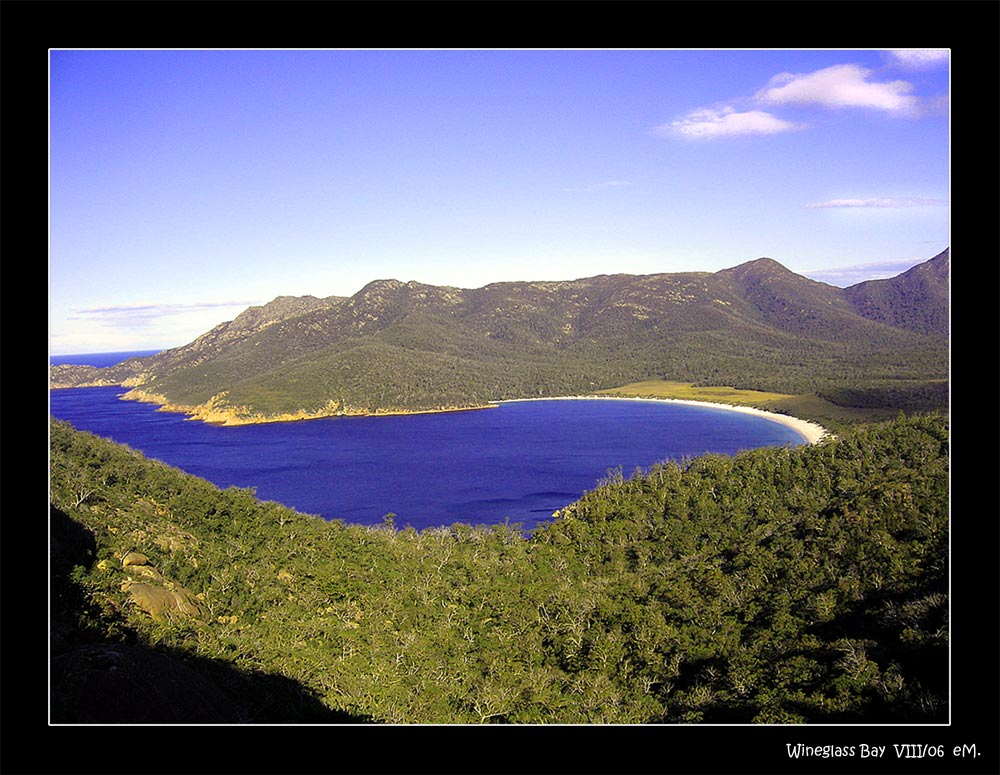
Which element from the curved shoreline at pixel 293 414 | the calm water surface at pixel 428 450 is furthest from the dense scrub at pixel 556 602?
the curved shoreline at pixel 293 414

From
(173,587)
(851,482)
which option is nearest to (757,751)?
(173,587)

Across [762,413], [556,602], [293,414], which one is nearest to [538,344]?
[293,414]

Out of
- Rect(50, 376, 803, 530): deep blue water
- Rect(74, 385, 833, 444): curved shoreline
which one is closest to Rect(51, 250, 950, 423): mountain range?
Rect(74, 385, 833, 444): curved shoreline

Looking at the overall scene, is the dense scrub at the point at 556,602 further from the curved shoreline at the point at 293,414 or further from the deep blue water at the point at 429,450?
the curved shoreline at the point at 293,414

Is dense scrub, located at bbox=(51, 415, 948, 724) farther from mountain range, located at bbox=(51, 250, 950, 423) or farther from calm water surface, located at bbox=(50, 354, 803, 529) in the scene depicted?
mountain range, located at bbox=(51, 250, 950, 423)

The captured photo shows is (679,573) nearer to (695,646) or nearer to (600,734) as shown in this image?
(695,646)

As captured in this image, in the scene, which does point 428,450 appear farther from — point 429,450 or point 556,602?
point 556,602
